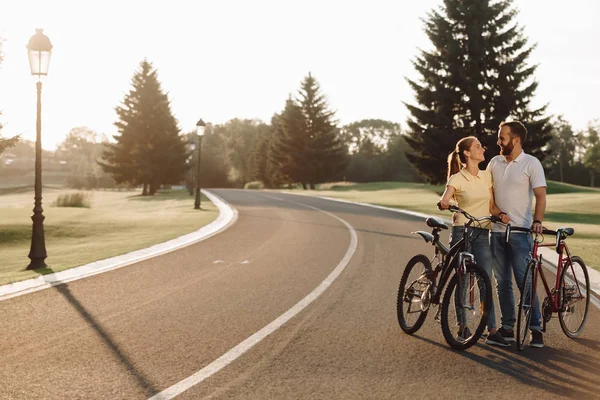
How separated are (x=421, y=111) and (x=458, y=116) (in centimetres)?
249

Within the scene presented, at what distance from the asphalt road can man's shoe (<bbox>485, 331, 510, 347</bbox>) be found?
0.37 feet

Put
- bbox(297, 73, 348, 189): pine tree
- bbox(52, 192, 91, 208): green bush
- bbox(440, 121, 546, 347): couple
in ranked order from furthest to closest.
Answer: bbox(297, 73, 348, 189): pine tree → bbox(52, 192, 91, 208): green bush → bbox(440, 121, 546, 347): couple

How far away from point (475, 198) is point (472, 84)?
33802mm

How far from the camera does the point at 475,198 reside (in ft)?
19.2

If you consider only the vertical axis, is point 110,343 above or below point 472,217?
below

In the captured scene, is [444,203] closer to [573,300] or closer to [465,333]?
[465,333]

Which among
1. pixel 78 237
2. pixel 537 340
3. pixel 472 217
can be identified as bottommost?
pixel 78 237

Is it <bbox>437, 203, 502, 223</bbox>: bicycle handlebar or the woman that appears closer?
<bbox>437, 203, 502, 223</bbox>: bicycle handlebar

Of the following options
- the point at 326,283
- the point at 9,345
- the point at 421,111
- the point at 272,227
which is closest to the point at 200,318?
the point at 9,345

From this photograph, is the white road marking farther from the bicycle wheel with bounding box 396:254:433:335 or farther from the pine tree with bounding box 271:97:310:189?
the pine tree with bounding box 271:97:310:189

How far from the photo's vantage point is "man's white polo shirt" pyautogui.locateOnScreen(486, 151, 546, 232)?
18.7 ft

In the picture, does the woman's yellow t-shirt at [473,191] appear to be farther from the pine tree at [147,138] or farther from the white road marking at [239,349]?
the pine tree at [147,138]

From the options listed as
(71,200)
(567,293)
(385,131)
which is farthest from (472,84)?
(385,131)

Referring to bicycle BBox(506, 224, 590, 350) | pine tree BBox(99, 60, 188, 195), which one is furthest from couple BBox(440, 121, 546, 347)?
pine tree BBox(99, 60, 188, 195)
